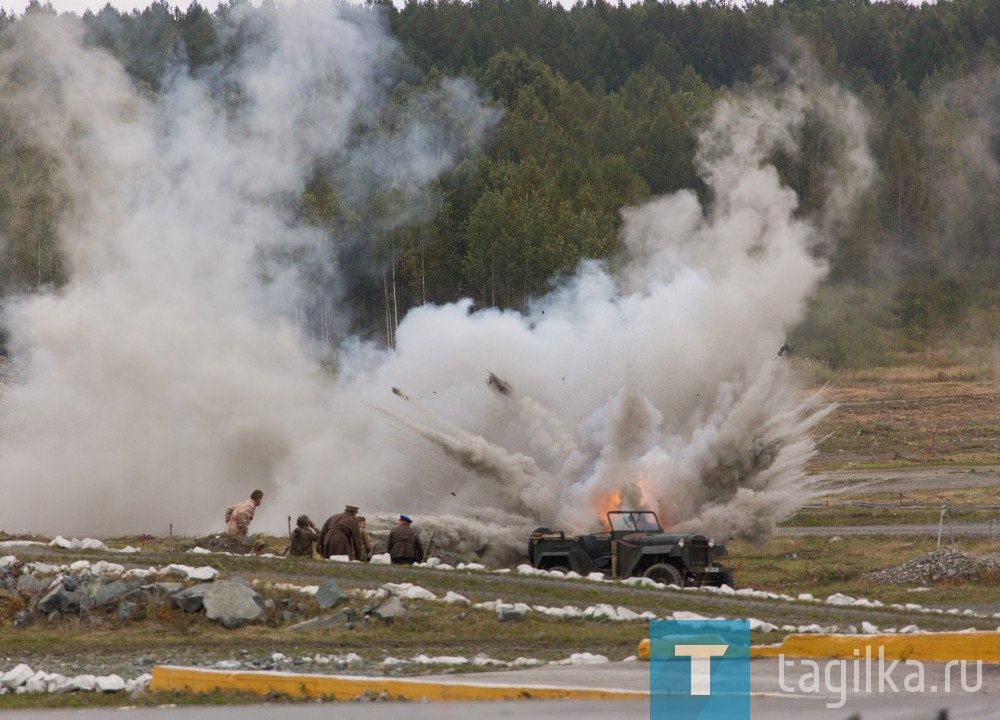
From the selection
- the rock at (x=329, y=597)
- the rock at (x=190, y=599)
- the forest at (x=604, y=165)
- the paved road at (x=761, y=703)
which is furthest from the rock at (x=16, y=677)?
the forest at (x=604, y=165)

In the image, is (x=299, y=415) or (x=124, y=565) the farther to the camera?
(x=299, y=415)

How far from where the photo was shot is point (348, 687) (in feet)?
51.3

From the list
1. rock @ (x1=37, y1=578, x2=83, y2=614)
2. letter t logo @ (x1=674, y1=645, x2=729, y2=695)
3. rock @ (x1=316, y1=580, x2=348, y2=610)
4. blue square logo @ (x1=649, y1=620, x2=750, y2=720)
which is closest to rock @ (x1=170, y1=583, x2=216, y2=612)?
rock @ (x1=37, y1=578, x2=83, y2=614)

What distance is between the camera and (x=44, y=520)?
41.0 m

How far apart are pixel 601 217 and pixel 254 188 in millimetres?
18546

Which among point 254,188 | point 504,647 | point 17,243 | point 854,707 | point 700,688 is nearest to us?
point 854,707

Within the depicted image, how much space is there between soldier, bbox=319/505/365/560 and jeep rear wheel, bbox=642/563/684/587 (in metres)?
5.47

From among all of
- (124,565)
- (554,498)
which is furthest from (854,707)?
(554,498)

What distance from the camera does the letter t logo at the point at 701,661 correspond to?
15.0 m

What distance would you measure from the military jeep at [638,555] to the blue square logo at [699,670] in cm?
657

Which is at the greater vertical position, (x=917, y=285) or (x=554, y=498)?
(x=917, y=285)

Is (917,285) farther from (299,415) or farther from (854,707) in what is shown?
(854,707)

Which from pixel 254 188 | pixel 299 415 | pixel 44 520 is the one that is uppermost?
pixel 254 188

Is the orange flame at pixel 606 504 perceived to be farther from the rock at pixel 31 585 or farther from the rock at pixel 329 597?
the rock at pixel 31 585
